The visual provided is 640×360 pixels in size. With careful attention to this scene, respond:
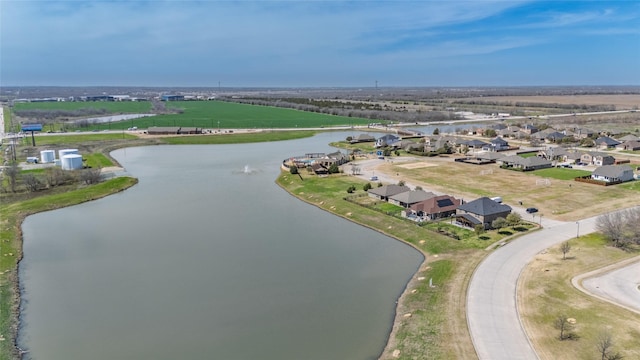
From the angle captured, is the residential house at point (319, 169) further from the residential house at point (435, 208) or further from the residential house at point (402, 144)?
the residential house at point (402, 144)

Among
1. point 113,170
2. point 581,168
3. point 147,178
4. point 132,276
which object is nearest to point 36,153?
point 113,170

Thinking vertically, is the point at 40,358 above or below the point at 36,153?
below

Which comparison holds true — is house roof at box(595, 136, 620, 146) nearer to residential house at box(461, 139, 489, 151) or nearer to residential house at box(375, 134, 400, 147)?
residential house at box(461, 139, 489, 151)

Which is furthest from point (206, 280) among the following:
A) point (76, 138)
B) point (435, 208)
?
point (76, 138)

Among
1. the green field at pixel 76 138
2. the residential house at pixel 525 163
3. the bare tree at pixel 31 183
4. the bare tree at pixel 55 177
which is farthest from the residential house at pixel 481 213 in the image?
the green field at pixel 76 138

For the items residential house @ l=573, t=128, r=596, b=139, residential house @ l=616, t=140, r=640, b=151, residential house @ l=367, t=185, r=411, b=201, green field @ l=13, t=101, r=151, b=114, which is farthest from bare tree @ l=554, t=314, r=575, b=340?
green field @ l=13, t=101, r=151, b=114

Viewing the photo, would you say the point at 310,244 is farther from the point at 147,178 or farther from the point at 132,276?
the point at 147,178

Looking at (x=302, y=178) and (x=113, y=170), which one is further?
(x=113, y=170)

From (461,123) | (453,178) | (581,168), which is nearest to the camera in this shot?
(453,178)

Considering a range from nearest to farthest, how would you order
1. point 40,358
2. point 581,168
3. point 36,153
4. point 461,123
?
point 40,358, point 581,168, point 36,153, point 461,123
